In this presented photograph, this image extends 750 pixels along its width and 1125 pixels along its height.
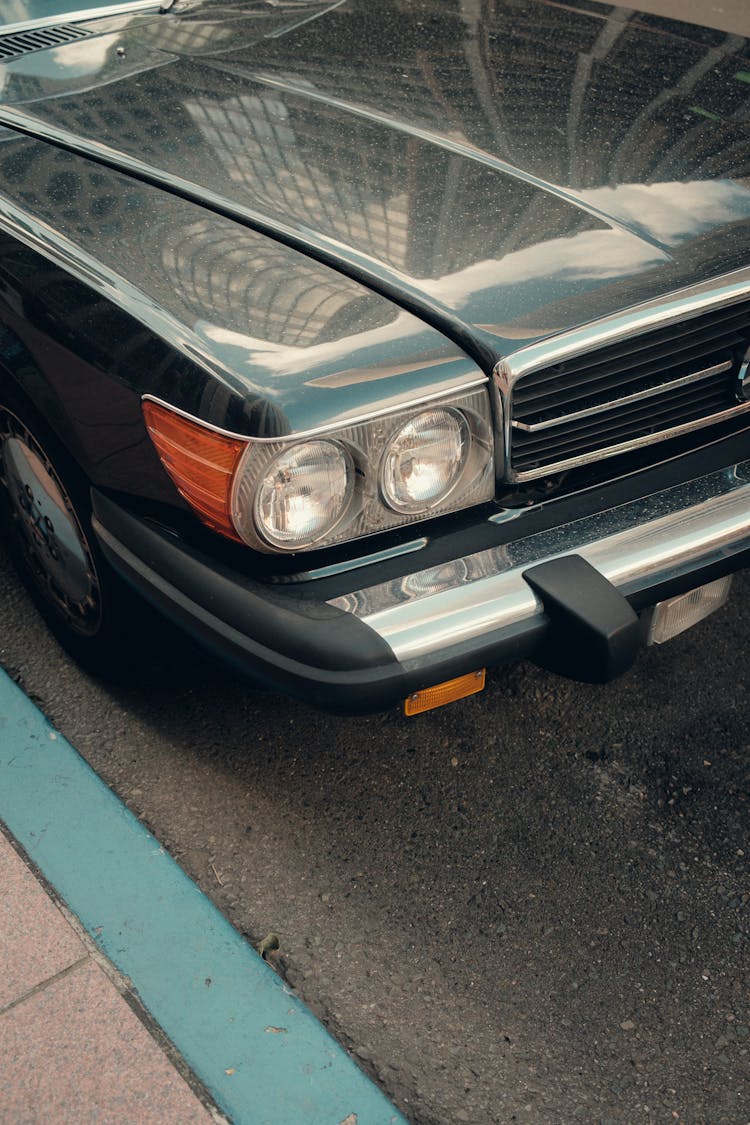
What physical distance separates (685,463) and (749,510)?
0.52ft

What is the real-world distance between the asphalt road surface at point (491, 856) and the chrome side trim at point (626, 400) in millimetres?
727

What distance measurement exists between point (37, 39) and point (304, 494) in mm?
1712

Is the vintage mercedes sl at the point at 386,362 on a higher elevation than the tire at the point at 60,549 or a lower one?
higher

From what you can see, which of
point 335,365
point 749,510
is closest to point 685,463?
point 749,510

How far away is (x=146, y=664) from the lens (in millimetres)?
2689

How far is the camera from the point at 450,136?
2352 mm

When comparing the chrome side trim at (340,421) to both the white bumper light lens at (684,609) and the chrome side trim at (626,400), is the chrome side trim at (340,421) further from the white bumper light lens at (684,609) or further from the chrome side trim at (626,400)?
the white bumper light lens at (684,609)

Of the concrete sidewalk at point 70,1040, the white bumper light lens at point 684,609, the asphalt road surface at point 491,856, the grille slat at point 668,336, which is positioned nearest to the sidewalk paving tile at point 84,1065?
the concrete sidewalk at point 70,1040

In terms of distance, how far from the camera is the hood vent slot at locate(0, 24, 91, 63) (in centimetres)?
278

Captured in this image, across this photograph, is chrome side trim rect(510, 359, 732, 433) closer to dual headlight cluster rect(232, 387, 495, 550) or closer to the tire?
dual headlight cluster rect(232, 387, 495, 550)

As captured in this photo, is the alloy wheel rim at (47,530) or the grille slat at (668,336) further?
the alloy wheel rim at (47,530)

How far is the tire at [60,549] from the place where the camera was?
2.39 metres

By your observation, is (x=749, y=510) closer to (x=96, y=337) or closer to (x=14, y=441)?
(x=96, y=337)

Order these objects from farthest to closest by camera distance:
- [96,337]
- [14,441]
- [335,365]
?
[14,441], [96,337], [335,365]
